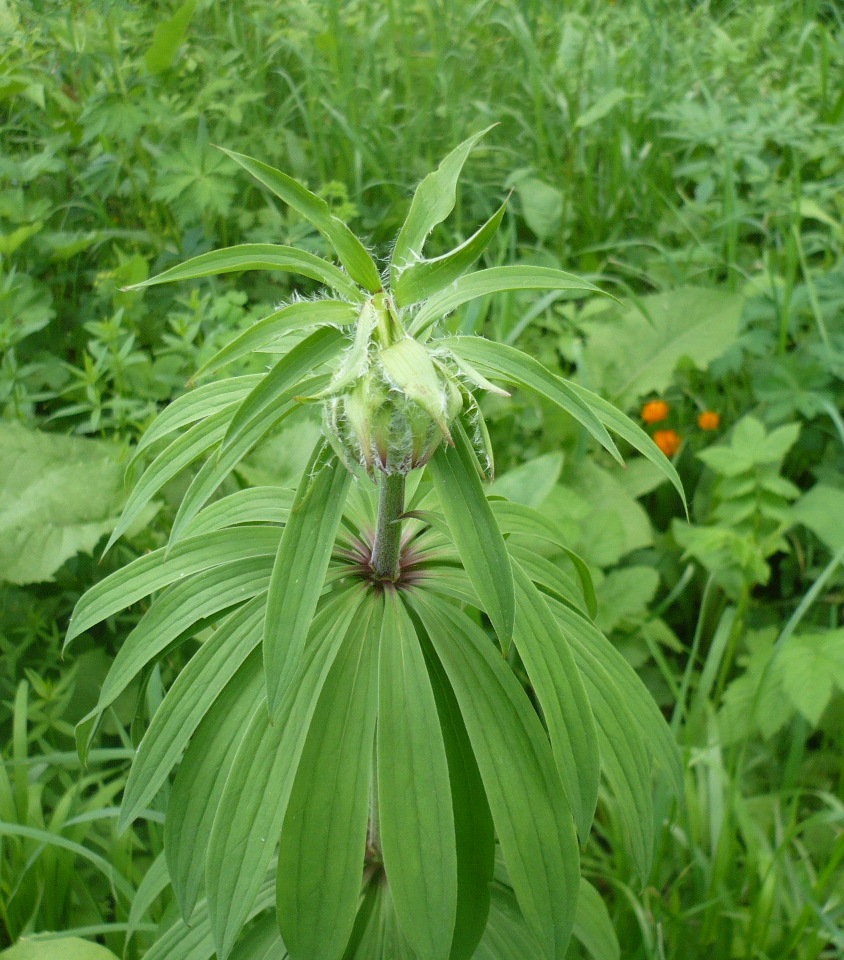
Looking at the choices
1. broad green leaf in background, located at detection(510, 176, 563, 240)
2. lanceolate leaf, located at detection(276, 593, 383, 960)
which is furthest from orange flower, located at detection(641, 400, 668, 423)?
lanceolate leaf, located at detection(276, 593, 383, 960)

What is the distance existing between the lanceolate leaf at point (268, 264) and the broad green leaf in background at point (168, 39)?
183 centimetres

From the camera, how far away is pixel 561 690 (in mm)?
869

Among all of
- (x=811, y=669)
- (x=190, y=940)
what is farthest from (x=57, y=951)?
(x=811, y=669)

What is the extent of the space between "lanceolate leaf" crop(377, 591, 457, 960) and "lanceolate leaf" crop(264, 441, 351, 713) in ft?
0.51

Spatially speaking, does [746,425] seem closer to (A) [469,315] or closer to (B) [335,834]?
(A) [469,315]

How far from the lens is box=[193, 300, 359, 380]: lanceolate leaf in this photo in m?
0.73

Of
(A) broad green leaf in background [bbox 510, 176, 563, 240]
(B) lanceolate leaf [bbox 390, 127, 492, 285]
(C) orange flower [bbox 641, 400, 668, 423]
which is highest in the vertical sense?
(A) broad green leaf in background [bbox 510, 176, 563, 240]

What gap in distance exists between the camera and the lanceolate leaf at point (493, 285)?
773mm

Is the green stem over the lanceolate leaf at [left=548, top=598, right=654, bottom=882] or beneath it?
over

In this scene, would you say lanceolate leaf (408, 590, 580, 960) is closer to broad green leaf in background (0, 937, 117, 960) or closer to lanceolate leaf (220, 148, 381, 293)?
lanceolate leaf (220, 148, 381, 293)

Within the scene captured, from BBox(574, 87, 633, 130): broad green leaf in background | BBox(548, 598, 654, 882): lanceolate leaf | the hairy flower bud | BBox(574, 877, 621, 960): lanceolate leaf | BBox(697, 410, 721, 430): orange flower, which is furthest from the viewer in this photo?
BBox(574, 87, 633, 130): broad green leaf in background

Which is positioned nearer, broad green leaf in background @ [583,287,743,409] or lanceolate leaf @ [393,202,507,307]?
lanceolate leaf @ [393,202,507,307]

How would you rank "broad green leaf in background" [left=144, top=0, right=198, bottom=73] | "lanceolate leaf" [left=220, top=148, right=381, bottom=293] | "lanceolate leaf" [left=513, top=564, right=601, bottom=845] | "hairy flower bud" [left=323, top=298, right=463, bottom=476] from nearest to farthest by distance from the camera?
"hairy flower bud" [left=323, top=298, right=463, bottom=476] → "lanceolate leaf" [left=220, top=148, right=381, bottom=293] → "lanceolate leaf" [left=513, top=564, right=601, bottom=845] → "broad green leaf in background" [left=144, top=0, right=198, bottom=73]

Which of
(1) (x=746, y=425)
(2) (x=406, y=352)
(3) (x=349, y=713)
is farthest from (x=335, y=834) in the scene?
(1) (x=746, y=425)
